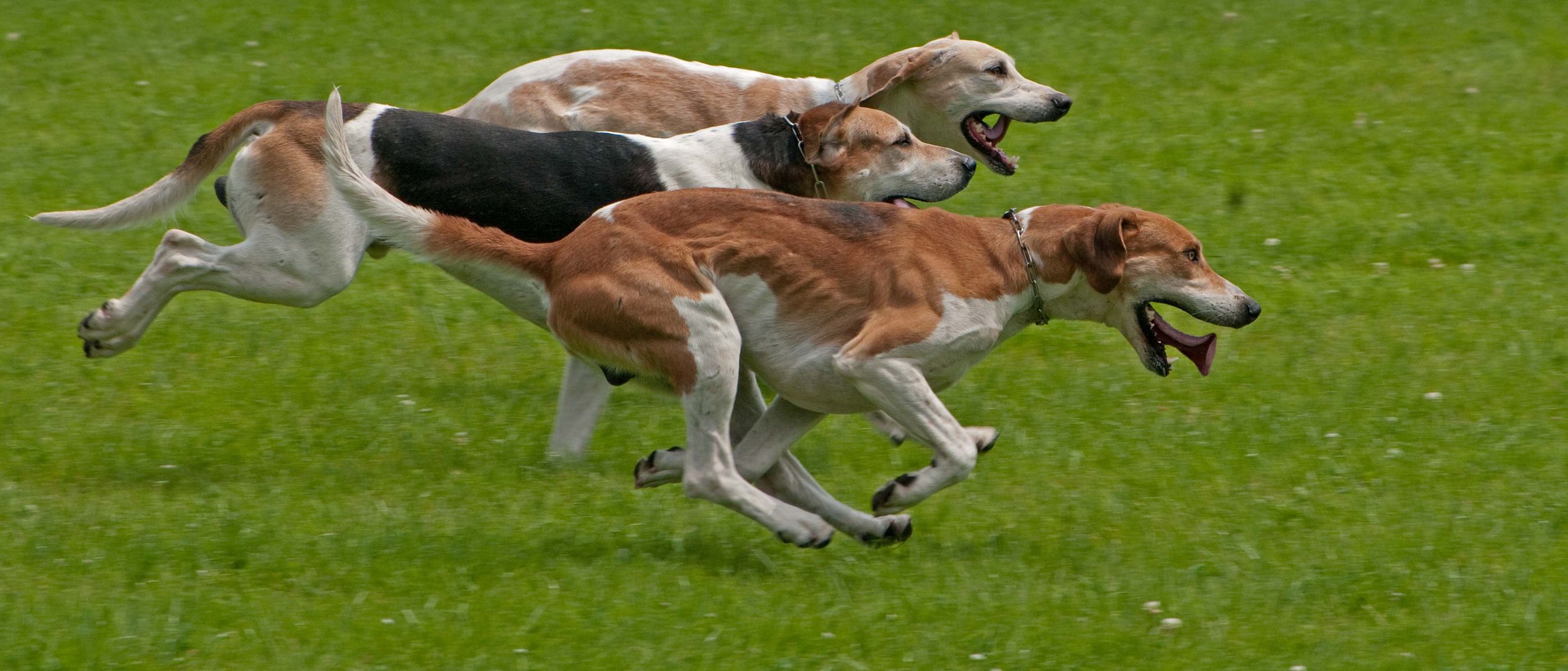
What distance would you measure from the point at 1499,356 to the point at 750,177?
4.22 m

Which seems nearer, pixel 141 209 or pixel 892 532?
pixel 892 532

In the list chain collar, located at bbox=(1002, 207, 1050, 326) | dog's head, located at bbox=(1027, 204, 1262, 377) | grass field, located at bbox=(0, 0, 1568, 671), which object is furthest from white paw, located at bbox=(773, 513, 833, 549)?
dog's head, located at bbox=(1027, 204, 1262, 377)

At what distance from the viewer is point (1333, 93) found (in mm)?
15164

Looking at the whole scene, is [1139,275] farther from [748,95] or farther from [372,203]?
[748,95]

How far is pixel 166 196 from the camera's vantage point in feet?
26.5

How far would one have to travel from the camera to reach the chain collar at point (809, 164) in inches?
320

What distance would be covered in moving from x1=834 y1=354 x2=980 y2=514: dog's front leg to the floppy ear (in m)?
3.15

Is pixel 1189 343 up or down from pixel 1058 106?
up

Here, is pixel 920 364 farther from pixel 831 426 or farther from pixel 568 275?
pixel 831 426

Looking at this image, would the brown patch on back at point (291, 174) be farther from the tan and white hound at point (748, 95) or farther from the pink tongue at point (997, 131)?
the pink tongue at point (997, 131)

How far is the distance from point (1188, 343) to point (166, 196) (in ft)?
14.7

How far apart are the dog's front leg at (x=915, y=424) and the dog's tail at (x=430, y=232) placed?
4.08ft

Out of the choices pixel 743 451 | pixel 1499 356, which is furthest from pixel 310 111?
pixel 1499 356

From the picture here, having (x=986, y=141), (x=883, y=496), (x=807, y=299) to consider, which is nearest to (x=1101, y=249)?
(x=807, y=299)
